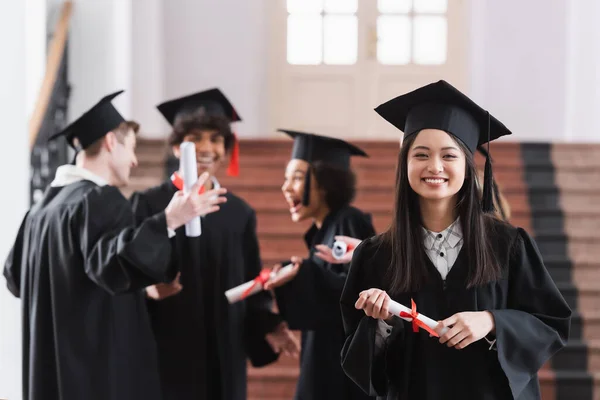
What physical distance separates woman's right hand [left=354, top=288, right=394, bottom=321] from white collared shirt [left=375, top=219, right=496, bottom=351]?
226 mm

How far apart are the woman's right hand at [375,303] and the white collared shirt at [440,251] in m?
0.23

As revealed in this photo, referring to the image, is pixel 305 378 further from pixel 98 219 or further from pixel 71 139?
pixel 71 139

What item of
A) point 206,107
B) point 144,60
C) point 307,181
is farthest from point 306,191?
point 144,60

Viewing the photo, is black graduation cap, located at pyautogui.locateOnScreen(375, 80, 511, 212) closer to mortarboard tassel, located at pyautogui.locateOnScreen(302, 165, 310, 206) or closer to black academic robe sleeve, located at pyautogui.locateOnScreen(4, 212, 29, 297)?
mortarboard tassel, located at pyautogui.locateOnScreen(302, 165, 310, 206)

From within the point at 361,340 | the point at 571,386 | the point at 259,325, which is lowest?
the point at 571,386

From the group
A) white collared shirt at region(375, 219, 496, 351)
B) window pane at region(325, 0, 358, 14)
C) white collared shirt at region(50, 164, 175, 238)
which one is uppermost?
window pane at region(325, 0, 358, 14)

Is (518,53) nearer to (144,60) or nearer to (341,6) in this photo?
(341,6)

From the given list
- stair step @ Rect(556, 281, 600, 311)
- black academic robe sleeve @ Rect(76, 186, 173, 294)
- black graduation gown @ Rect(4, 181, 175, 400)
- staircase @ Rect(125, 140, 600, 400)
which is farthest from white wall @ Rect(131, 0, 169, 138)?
black academic robe sleeve @ Rect(76, 186, 173, 294)

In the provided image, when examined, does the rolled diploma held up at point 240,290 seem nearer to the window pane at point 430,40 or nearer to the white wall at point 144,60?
the white wall at point 144,60

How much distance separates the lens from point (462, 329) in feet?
8.46

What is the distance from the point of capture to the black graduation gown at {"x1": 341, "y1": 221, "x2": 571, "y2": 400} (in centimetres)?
271

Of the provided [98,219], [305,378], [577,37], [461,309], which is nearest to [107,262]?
[98,219]

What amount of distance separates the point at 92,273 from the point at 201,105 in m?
1.41

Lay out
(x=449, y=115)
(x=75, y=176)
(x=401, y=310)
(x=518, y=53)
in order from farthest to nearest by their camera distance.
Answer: (x=518, y=53) → (x=75, y=176) → (x=449, y=115) → (x=401, y=310)
